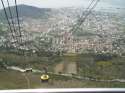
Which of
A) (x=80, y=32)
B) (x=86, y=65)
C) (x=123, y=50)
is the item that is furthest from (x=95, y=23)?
(x=86, y=65)

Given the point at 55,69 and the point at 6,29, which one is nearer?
the point at 55,69

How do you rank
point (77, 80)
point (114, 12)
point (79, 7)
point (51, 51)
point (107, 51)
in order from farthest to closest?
point (79, 7) < point (114, 12) < point (51, 51) < point (107, 51) < point (77, 80)

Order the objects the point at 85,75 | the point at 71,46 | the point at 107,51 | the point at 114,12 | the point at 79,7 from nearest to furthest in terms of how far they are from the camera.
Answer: the point at 85,75 < the point at 107,51 < the point at 71,46 < the point at 114,12 < the point at 79,7

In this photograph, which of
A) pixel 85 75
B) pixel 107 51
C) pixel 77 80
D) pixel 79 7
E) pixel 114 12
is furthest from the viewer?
pixel 79 7

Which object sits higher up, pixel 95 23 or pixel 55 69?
pixel 95 23

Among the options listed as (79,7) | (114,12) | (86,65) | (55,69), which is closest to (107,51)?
(86,65)

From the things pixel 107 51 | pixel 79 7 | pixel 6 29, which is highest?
pixel 79 7

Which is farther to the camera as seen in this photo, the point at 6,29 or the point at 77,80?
the point at 6,29

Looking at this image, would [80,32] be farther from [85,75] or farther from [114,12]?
[85,75]

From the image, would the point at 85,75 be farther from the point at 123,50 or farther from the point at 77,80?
the point at 123,50
